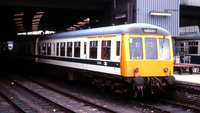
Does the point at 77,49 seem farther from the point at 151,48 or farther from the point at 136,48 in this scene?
the point at 151,48

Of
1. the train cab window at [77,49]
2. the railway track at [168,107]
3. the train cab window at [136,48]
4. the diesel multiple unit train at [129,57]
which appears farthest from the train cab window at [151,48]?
the train cab window at [77,49]

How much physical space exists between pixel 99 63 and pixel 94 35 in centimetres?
145

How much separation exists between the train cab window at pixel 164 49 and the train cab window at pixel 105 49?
215cm

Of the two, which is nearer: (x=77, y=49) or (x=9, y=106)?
(x=9, y=106)

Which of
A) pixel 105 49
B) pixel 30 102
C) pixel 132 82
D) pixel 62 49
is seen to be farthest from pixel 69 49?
pixel 132 82

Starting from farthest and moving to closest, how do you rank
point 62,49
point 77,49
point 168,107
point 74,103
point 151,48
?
point 62,49 → point 77,49 → point 74,103 → point 151,48 → point 168,107

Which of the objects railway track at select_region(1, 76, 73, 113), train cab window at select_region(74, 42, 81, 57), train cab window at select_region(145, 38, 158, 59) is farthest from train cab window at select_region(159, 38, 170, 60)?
train cab window at select_region(74, 42, 81, 57)

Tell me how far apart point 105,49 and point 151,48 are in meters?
2.00

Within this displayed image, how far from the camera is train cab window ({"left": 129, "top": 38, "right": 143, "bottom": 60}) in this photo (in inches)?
443

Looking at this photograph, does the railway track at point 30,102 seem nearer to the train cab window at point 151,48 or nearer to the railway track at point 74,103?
the railway track at point 74,103

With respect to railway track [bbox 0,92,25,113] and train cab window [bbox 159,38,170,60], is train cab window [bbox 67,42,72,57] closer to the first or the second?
railway track [bbox 0,92,25,113]

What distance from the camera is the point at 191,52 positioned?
82.7 ft

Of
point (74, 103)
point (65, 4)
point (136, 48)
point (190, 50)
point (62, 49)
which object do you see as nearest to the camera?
point (136, 48)

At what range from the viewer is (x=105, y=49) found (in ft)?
40.9
